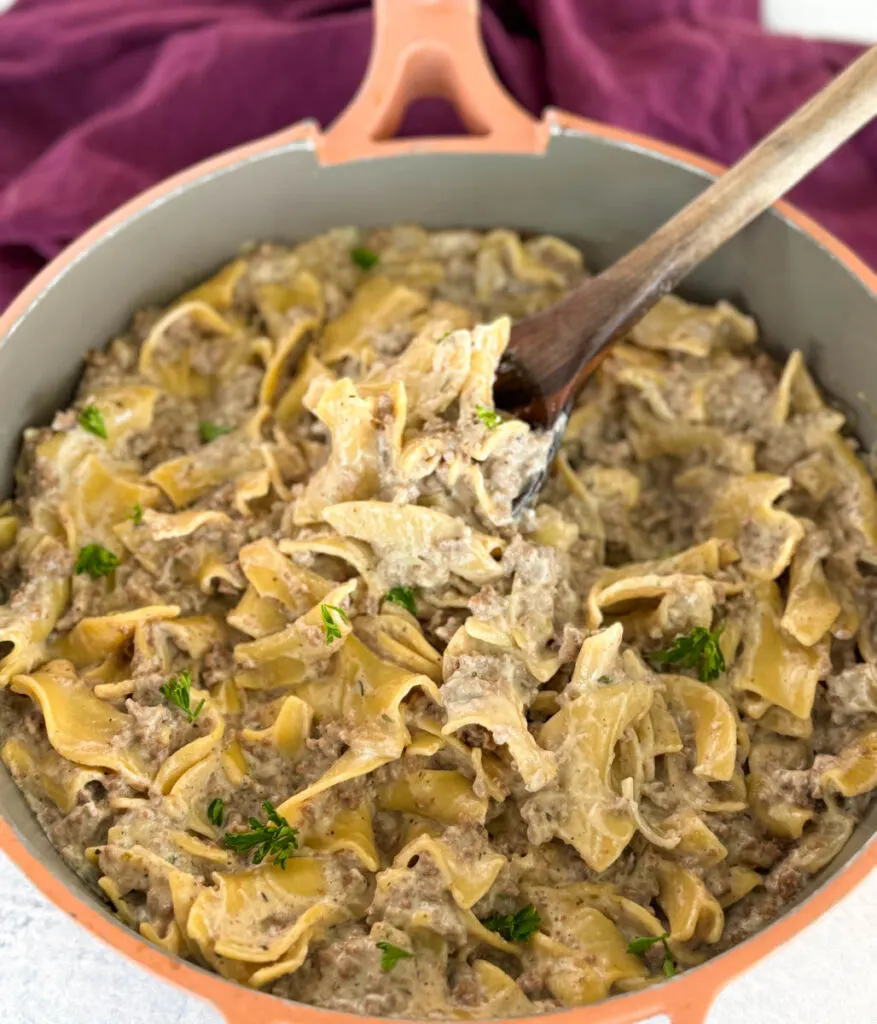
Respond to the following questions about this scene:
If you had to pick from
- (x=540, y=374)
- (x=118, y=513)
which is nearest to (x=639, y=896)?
(x=540, y=374)

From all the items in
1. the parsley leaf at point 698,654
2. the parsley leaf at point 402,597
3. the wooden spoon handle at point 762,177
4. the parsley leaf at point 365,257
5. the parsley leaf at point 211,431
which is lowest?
the parsley leaf at point 402,597

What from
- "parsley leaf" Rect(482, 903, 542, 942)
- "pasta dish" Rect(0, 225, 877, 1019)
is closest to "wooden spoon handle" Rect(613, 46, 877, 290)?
"pasta dish" Rect(0, 225, 877, 1019)

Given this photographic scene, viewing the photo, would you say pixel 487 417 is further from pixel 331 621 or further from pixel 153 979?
pixel 153 979

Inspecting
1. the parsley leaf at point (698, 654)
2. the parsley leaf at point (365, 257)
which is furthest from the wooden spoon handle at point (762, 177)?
the parsley leaf at point (698, 654)

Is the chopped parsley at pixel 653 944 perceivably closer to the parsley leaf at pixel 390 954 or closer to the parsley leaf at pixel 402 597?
the parsley leaf at pixel 390 954

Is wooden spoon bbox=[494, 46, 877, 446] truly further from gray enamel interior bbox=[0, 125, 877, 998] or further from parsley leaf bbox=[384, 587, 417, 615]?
parsley leaf bbox=[384, 587, 417, 615]

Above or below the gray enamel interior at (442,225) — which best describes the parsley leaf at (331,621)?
below
